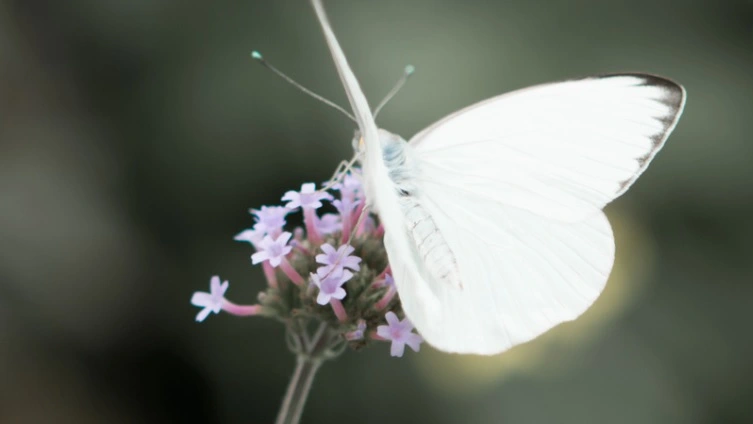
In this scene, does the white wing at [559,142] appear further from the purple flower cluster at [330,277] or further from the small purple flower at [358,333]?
the small purple flower at [358,333]

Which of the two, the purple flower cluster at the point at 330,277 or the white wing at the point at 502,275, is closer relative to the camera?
the white wing at the point at 502,275

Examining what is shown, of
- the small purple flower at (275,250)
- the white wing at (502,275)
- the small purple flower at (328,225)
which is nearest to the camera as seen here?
the white wing at (502,275)

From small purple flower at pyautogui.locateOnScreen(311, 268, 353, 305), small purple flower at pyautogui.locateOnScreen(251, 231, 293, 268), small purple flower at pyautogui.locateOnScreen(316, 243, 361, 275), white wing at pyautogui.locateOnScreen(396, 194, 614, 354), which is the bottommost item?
white wing at pyautogui.locateOnScreen(396, 194, 614, 354)

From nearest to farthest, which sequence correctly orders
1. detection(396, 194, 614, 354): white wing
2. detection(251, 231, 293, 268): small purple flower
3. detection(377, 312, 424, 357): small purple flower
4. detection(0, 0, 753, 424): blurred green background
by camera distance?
detection(396, 194, 614, 354): white wing, detection(377, 312, 424, 357): small purple flower, detection(251, 231, 293, 268): small purple flower, detection(0, 0, 753, 424): blurred green background

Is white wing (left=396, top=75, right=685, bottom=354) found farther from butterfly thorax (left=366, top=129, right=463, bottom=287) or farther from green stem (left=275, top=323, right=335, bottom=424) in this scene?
green stem (left=275, top=323, right=335, bottom=424)

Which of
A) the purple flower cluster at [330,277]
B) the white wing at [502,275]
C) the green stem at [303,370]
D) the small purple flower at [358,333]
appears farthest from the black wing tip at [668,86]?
the green stem at [303,370]

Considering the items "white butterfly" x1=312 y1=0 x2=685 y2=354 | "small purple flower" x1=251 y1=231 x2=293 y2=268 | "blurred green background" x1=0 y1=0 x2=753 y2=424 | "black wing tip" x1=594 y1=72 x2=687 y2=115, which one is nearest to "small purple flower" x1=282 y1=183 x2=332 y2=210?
"small purple flower" x1=251 y1=231 x2=293 y2=268

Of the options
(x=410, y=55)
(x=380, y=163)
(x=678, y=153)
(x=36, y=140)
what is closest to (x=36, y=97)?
(x=36, y=140)
